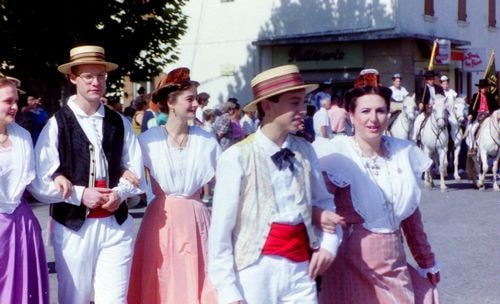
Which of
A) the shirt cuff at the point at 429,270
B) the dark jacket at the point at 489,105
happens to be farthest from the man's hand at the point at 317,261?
the dark jacket at the point at 489,105

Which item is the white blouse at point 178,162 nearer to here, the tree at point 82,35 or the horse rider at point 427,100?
the horse rider at point 427,100

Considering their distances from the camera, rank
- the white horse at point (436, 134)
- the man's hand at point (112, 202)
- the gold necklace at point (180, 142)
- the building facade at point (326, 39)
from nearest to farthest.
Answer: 1. the man's hand at point (112, 202)
2. the gold necklace at point (180, 142)
3. the white horse at point (436, 134)
4. the building facade at point (326, 39)

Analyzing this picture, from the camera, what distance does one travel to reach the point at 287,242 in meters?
4.37

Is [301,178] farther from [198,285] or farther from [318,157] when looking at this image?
[198,285]

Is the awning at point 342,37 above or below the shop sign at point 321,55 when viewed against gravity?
above

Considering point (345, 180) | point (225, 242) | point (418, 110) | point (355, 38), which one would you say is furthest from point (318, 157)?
point (355, 38)

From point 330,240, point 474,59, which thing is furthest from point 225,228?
point 474,59

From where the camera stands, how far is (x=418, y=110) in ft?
66.3

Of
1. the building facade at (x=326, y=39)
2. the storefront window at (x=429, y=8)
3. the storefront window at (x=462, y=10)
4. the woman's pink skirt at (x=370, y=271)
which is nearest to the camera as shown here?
the woman's pink skirt at (x=370, y=271)

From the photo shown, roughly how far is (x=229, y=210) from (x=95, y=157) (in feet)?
4.81

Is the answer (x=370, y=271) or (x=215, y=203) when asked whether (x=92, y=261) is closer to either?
(x=215, y=203)

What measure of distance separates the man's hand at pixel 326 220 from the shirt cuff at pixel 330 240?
2 centimetres

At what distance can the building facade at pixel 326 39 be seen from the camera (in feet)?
95.7

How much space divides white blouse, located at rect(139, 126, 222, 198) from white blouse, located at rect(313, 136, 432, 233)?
51.1 inches
